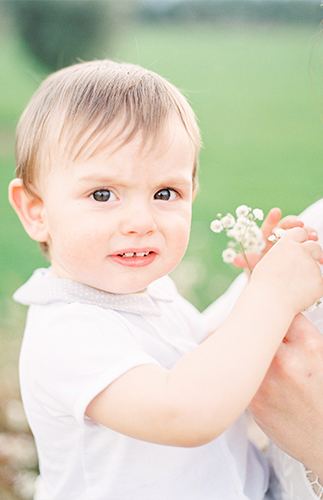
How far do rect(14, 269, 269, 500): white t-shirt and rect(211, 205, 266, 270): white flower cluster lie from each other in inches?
10.9

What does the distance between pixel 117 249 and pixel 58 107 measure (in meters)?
0.38

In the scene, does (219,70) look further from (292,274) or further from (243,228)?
(292,274)

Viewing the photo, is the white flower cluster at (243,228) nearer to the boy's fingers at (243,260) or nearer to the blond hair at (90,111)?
the boy's fingers at (243,260)

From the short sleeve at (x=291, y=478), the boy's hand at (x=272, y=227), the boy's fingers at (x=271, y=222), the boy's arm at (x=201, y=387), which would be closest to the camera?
the boy's arm at (x=201, y=387)

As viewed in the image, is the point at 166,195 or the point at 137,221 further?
the point at 166,195

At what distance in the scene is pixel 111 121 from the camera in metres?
1.13

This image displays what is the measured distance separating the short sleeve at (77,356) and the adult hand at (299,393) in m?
0.33

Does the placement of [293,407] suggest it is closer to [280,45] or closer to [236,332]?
[236,332]

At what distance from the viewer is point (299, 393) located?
114 cm

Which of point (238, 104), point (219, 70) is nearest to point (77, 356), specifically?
point (219, 70)

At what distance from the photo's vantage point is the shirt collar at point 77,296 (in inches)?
47.9

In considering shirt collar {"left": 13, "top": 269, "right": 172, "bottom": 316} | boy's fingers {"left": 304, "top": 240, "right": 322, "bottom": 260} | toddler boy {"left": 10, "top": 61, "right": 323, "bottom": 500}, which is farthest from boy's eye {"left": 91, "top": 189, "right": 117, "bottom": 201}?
boy's fingers {"left": 304, "top": 240, "right": 322, "bottom": 260}

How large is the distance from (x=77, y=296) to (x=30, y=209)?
0.29 m

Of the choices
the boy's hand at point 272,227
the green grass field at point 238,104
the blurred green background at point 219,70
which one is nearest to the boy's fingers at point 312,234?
the boy's hand at point 272,227
